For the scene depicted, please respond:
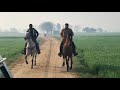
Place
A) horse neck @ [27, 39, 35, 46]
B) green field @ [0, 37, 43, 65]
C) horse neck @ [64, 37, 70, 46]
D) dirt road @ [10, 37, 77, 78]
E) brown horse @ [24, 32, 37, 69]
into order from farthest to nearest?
green field @ [0, 37, 43, 65] → horse neck @ [27, 39, 35, 46] → brown horse @ [24, 32, 37, 69] → dirt road @ [10, 37, 77, 78] → horse neck @ [64, 37, 70, 46]

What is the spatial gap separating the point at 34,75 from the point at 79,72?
7.21 feet

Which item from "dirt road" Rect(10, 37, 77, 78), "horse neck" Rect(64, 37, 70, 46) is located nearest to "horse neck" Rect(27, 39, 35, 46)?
"dirt road" Rect(10, 37, 77, 78)

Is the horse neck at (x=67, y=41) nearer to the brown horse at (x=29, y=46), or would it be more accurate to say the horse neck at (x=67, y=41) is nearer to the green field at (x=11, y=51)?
the brown horse at (x=29, y=46)

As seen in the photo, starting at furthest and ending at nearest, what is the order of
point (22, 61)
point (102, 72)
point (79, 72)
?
point (22, 61)
point (79, 72)
point (102, 72)

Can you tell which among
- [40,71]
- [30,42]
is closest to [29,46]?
[30,42]

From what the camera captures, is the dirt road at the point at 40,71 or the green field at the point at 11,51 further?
the green field at the point at 11,51

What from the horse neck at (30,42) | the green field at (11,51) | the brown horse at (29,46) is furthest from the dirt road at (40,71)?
the green field at (11,51)

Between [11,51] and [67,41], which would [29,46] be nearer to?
[67,41]

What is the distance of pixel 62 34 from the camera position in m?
16.3

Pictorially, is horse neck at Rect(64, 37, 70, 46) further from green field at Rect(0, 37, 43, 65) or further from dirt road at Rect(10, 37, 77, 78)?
green field at Rect(0, 37, 43, 65)
